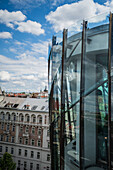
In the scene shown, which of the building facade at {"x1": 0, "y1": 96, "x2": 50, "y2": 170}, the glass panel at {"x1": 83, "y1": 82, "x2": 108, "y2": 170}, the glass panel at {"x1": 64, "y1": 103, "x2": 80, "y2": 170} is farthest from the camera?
the building facade at {"x1": 0, "y1": 96, "x2": 50, "y2": 170}

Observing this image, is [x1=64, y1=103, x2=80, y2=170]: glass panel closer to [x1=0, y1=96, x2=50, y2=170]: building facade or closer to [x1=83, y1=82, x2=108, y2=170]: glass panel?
[x1=83, y1=82, x2=108, y2=170]: glass panel

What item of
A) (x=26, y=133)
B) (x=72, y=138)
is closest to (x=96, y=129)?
(x=72, y=138)

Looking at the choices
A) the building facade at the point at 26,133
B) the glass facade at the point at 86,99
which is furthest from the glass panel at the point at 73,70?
the building facade at the point at 26,133

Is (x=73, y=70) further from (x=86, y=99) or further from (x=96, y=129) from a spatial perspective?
(x=96, y=129)

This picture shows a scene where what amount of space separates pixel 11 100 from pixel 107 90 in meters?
26.6

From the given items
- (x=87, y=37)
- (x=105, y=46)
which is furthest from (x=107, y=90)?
(x=87, y=37)

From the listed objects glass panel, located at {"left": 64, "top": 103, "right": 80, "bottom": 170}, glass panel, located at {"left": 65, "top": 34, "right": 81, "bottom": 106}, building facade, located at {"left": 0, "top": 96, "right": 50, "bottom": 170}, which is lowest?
building facade, located at {"left": 0, "top": 96, "right": 50, "bottom": 170}

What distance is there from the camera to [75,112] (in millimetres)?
4949

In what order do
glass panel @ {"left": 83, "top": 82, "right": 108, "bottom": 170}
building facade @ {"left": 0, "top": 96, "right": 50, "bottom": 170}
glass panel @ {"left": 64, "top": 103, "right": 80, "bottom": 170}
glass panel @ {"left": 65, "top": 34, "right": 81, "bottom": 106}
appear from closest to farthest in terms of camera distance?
glass panel @ {"left": 83, "top": 82, "right": 108, "bottom": 170} < glass panel @ {"left": 64, "top": 103, "right": 80, "bottom": 170} < glass panel @ {"left": 65, "top": 34, "right": 81, "bottom": 106} < building facade @ {"left": 0, "top": 96, "right": 50, "bottom": 170}

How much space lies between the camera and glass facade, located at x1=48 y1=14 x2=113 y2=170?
4227mm

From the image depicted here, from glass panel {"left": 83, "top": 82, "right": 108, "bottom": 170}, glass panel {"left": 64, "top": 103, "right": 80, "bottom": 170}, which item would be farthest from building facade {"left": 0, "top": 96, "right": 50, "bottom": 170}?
glass panel {"left": 83, "top": 82, "right": 108, "bottom": 170}

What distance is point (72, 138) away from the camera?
16.5ft

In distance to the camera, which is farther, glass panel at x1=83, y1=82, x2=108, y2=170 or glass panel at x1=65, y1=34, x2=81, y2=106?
glass panel at x1=65, y1=34, x2=81, y2=106

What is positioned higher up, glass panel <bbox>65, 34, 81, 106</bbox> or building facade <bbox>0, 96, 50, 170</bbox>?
glass panel <bbox>65, 34, 81, 106</bbox>
